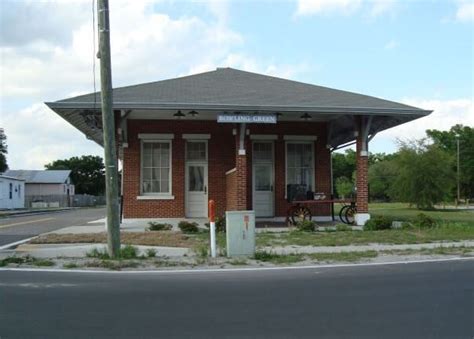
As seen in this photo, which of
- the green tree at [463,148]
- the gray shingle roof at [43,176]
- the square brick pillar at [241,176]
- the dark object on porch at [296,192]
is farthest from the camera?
the green tree at [463,148]

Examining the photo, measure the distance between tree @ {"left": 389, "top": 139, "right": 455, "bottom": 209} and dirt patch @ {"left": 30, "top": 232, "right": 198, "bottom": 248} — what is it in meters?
32.1

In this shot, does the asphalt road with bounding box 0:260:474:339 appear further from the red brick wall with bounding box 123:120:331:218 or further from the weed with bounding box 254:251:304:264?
the red brick wall with bounding box 123:120:331:218

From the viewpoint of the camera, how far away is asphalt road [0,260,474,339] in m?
6.54

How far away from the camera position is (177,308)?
773 centimetres

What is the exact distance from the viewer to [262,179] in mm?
23625

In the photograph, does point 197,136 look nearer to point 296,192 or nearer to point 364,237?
point 296,192

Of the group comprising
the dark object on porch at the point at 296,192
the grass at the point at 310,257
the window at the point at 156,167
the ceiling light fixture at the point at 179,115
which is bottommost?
the grass at the point at 310,257

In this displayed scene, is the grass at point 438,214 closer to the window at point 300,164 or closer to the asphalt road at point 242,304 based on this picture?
the window at point 300,164

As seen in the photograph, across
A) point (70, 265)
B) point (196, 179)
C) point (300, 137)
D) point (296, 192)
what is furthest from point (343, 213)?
point (70, 265)

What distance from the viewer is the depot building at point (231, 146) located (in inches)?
818

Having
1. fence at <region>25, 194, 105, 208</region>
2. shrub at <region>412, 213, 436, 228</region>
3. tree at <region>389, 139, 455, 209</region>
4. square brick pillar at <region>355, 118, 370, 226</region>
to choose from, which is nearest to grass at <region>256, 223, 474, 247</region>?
shrub at <region>412, 213, 436, 228</region>

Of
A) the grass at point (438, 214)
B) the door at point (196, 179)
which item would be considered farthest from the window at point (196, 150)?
the grass at point (438, 214)

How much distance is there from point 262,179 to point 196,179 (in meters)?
2.69

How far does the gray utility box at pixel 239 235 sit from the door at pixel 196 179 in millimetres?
10191
